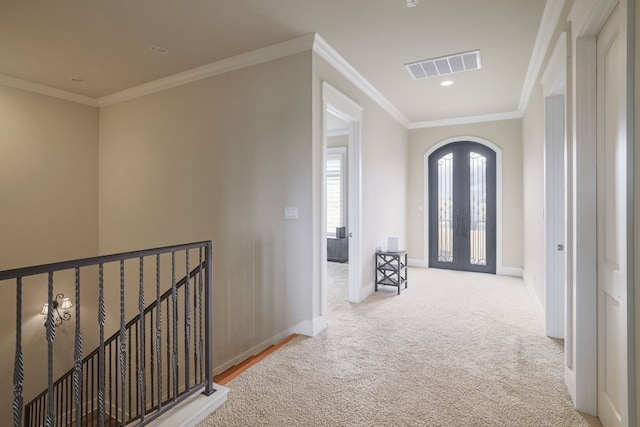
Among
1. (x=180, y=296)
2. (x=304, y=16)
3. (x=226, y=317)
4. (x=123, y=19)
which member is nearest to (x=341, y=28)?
(x=304, y=16)

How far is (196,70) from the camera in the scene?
3.83m

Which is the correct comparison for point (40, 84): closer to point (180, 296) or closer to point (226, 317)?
point (180, 296)

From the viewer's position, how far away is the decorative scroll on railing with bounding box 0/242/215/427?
164 centimetres

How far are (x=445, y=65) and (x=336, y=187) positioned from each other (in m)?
4.02

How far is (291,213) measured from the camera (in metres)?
3.21

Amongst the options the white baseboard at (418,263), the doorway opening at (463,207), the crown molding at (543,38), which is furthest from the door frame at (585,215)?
the white baseboard at (418,263)

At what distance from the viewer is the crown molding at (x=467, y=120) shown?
5.51 metres

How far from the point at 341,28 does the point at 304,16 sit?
14.2 inches

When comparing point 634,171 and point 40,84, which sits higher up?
point 40,84

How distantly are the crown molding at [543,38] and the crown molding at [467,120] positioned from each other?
123 cm

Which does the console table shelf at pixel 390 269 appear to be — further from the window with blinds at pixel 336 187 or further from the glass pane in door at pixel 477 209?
the window with blinds at pixel 336 187

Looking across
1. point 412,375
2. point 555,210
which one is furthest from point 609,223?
point 412,375

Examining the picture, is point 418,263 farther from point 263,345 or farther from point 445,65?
point 263,345

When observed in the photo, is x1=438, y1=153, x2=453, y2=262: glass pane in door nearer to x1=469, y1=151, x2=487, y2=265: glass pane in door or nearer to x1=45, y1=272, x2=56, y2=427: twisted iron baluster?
x1=469, y1=151, x2=487, y2=265: glass pane in door
